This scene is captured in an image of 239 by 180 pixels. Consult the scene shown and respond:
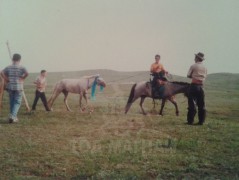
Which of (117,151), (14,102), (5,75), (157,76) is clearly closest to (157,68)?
(157,76)

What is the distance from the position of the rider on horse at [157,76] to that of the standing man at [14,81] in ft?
25.9

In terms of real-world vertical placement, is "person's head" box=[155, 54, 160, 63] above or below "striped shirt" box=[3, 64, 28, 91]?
above

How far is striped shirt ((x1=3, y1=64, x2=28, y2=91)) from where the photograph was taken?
1411 cm

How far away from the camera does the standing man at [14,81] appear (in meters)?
14.1

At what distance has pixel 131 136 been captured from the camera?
11.6 meters

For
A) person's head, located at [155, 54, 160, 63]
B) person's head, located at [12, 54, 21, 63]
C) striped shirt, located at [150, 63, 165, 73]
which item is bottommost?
striped shirt, located at [150, 63, 165, 73]

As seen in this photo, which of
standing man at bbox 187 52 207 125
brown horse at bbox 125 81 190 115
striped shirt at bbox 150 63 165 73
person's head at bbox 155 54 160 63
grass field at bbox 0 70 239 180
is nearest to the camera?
grass field at bbox 0 70 239 180

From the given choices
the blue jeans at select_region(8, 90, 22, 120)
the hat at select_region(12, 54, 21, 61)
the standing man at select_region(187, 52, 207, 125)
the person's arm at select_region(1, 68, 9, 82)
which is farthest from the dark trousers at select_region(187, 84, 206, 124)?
the person's arm at select_region(1, 68, 9, 82)

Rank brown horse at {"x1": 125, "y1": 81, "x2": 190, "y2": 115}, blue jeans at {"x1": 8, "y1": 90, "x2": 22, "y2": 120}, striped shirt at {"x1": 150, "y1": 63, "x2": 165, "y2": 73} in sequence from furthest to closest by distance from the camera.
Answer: brown horse at {"x1": 125, "y1": 81, "x2": 190, "y2": 115} → striped shirt at {"x1": 150, "y1": 63, "x2": 165, "y2": 73} → blue jeans at {"x1": 8, "y1": 90, "x2": 22, "y2": 120}

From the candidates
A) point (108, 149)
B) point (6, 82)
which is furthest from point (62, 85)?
point (108, 149)

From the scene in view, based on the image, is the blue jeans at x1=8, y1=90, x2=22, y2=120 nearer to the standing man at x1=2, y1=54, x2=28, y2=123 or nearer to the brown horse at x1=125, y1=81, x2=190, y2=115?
the standing man at x1=2, y1=54, x2=28, y2=123

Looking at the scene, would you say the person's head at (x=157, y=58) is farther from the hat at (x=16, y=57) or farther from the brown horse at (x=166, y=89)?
the hat at (x=16, y=57)

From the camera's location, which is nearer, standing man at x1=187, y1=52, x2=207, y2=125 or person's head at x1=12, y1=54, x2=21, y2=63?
person's head at x1=12, y1=54, x2=21, y2=63

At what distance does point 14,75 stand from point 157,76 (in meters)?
8.63
